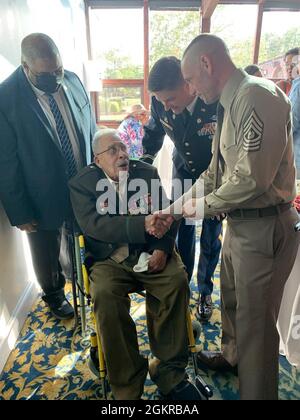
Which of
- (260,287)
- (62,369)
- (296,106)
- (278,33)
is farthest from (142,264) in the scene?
(278,33)

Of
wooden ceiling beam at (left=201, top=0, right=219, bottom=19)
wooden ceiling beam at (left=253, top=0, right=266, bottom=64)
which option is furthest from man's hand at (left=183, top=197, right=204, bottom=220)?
wooden ceiling beam at (left=253, top=0, right=266, bottom=64)

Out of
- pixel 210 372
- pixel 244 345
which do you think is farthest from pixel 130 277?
pixel 210 372

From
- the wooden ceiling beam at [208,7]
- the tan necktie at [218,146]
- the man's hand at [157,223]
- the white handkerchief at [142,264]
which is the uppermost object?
the wooden ceiling beam at [208,7]

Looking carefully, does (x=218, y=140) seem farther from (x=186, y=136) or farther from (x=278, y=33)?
(x=278, y=33)

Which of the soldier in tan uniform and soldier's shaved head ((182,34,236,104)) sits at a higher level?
soldier's shaved head ((182,34,236,104))

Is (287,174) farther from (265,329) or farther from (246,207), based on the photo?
(265,329)

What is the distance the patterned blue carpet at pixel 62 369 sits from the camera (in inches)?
62.4

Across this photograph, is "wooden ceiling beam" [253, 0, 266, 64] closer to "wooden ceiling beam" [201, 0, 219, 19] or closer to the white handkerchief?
"wooden ceiling beam" [201, 0, 219, 19]

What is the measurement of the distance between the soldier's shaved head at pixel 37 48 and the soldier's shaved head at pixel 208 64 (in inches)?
31.9

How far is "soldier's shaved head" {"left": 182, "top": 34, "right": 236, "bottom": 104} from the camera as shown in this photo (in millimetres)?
1132

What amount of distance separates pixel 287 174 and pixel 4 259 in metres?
1.67

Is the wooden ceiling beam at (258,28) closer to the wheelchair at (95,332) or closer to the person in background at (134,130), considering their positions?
the person in background at (134,130)

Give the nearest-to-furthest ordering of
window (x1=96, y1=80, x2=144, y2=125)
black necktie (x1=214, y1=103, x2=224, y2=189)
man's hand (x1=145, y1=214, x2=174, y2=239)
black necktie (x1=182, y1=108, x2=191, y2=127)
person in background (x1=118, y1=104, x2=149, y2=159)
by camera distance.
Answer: black necktie (x1=214, y1=103, x2=224, y2=189), man's hand (x1=145, y1=214, x2=174, y2=239), black necktie (x1=182, y1=108, x2=191, y2=127), person in background (x1=118, y1=104, x2=149, y2=159), window (x1=96, y1=80, x2=144, y2=125)

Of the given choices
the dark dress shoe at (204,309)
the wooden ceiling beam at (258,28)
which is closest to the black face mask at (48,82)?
the dark dress shoe at (204,309)
